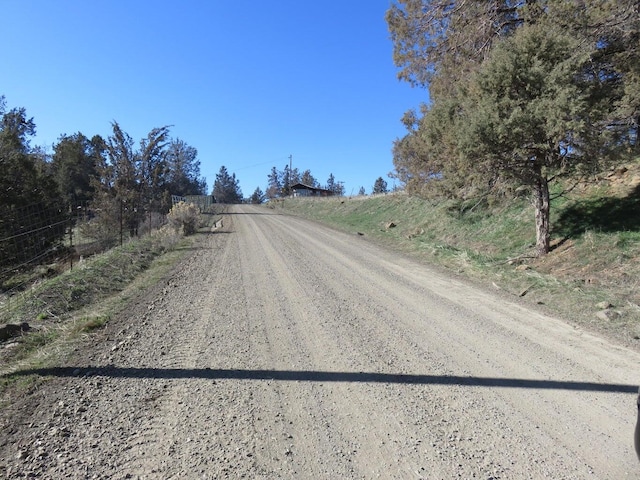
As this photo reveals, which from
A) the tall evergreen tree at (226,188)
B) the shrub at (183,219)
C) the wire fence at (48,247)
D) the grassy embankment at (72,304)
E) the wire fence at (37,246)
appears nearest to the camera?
the grassy embankment at (72,304)

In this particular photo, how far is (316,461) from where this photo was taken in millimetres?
2787

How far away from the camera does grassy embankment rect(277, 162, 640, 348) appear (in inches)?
255

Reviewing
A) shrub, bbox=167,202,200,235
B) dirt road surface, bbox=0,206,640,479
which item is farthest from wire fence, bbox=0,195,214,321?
dirt road surface, bbox=0,206,640,479

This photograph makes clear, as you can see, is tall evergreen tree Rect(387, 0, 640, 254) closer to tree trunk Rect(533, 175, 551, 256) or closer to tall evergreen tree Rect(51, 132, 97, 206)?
tree trunk Rect(533, 175, 551, 256)

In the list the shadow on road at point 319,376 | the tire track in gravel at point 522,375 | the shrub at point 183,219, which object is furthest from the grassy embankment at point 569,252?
the shrub at point 183,219

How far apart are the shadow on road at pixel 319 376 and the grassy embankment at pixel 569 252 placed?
1.86m

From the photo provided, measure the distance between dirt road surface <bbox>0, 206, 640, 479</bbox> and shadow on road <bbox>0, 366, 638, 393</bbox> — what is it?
2 cm

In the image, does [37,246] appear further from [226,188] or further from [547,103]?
[226,188]

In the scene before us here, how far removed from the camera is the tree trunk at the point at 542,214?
1016cm

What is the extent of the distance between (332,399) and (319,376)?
0.49 metres

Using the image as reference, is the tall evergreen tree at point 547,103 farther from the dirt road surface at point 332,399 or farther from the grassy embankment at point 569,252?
the dirt road surface at point 332,399

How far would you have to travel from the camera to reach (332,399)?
365 centimetres

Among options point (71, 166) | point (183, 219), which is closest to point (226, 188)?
point (71, 166)

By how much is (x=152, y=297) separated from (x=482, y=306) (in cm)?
593
